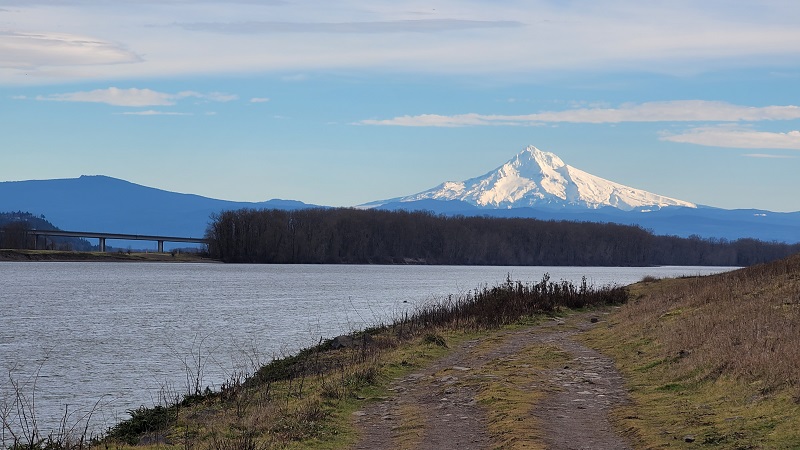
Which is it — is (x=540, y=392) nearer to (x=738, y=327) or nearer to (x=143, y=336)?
(x=738, y=327)

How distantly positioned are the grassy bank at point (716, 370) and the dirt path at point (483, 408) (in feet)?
2.01

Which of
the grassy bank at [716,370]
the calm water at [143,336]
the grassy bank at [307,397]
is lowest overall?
the calm water at [143,336]

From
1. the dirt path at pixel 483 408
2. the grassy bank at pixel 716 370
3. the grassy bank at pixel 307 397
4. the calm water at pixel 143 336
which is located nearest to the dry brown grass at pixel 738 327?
the grassy bank at pixel 716 370

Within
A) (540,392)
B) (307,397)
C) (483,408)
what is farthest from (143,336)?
(483,408)

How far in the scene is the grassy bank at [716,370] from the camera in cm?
1452

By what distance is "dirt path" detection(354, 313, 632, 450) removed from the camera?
591 inches

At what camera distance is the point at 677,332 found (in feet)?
80.3

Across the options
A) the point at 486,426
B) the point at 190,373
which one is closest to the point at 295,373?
the point at 190,373

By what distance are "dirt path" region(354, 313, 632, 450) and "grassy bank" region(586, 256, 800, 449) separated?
0.61m

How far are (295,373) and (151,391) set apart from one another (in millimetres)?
4708

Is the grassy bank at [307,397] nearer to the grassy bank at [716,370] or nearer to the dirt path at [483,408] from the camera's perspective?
the dirt path at [483,408]

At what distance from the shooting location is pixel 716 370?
18.6m

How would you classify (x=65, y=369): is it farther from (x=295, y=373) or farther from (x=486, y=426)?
(x=486, y=426)

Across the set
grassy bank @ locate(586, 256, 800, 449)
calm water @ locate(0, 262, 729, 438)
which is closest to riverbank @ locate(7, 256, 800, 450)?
grassy bank @ locate(586, 256, 800, 449)
